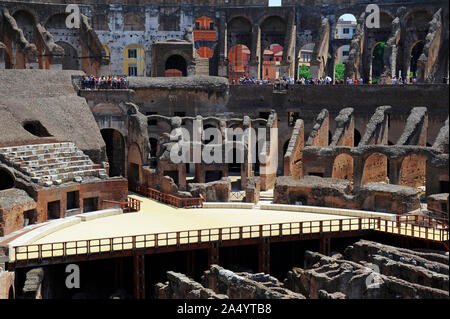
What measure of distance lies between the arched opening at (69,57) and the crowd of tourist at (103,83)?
8.65 m

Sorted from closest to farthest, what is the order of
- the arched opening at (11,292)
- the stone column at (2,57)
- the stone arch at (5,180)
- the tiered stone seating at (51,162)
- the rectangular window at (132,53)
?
1. the arched opening at (11,292)
2. the tiered stone seating at (51,162)
3. the stone arch at (5,180)
4. the stone column at (2,57)
5. the rectangular window at (132,53)

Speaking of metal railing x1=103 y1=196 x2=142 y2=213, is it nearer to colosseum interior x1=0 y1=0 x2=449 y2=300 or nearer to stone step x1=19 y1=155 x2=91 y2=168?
colosseum interior x1=0 y1=0 x2=449 y2=300

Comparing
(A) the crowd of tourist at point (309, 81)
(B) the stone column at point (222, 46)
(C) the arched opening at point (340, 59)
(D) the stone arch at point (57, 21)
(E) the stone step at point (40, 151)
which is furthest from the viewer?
(C) the arched opening at point (340, 59)

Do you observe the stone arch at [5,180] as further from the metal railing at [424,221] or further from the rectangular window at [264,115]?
the metal railing at [424,221]

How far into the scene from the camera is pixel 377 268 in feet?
108

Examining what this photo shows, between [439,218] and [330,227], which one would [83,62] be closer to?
[330,227]

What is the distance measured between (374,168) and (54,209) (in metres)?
18.8

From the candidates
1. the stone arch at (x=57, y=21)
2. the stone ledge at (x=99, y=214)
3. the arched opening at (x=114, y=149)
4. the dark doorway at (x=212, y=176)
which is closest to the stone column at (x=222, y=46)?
the arched opening at (x=114, y=149)

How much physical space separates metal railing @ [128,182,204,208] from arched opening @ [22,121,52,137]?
22.1ft

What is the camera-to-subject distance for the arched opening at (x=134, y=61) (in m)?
67.6

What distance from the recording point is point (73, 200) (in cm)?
4181

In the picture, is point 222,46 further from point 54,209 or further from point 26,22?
point 54,209

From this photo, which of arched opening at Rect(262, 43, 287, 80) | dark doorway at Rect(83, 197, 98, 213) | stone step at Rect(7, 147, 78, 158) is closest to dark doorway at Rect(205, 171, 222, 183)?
dark doorway at Rect(83, 197, 98, 213)
